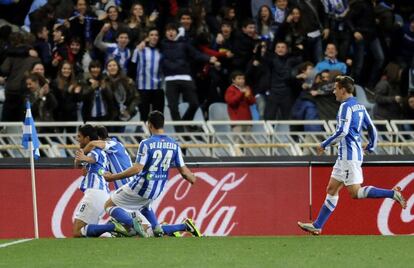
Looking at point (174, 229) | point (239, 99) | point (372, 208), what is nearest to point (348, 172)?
point (174, 229)

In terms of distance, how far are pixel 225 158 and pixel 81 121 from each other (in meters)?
2.61

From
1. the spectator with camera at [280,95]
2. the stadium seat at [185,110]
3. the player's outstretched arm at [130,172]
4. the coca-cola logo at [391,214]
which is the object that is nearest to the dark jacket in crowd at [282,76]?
the spectator with camera at [280,95]

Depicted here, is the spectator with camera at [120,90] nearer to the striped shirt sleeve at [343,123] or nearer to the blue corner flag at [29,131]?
the blue corner flag at [29,131]

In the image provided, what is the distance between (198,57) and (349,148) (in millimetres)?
5926

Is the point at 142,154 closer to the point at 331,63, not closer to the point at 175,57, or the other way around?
the point at 175,57

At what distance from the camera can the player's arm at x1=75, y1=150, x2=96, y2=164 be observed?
1717 centimetres

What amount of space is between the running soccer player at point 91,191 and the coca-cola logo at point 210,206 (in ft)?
9.46

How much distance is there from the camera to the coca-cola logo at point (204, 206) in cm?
2064

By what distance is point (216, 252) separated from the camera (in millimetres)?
14242

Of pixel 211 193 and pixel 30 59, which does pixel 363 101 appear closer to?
pixel 211 193

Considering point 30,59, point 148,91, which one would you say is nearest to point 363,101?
point 148,91

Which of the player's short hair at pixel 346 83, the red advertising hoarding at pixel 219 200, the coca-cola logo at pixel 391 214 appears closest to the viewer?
the player's short hair at pixel 346 83

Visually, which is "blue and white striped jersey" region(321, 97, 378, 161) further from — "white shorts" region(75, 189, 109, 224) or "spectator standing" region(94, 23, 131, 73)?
"spectator standing" region(94, 23, 131, 73)

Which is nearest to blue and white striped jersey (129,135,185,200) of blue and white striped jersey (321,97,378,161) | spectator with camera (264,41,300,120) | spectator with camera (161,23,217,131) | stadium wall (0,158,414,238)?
blue and white striped jersey (321,97,378,161)
